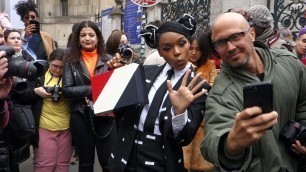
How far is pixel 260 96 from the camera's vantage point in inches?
59.6

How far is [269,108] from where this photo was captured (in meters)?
1.51

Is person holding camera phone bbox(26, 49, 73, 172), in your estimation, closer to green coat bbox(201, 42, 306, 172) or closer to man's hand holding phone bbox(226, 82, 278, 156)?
green coat bbox(201, 42, 306, 172)

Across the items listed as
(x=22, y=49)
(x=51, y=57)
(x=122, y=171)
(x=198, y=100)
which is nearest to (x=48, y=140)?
(x=51, y=57)

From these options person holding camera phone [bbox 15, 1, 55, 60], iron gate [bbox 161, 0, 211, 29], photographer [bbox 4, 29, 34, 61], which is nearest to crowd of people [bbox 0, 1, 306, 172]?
photographer [bbox 4, 29, 34, 61]

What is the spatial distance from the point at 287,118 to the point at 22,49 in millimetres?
3990

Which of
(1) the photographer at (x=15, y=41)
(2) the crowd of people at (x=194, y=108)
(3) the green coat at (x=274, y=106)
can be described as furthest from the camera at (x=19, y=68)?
(1) the photographer at (x=15, y=41)

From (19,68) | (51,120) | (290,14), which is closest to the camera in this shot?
(19,68)

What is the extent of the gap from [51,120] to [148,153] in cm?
214

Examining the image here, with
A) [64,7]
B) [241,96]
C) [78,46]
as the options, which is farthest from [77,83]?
[64,7]

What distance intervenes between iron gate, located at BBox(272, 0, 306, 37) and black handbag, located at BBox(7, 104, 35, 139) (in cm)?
557

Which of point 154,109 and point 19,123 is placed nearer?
point 154,109

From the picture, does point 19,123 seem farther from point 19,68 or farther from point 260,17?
point 260,17

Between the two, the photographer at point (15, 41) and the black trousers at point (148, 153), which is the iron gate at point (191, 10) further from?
the black trousers at point (148, 153)

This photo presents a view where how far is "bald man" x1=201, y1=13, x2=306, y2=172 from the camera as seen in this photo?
182cm
